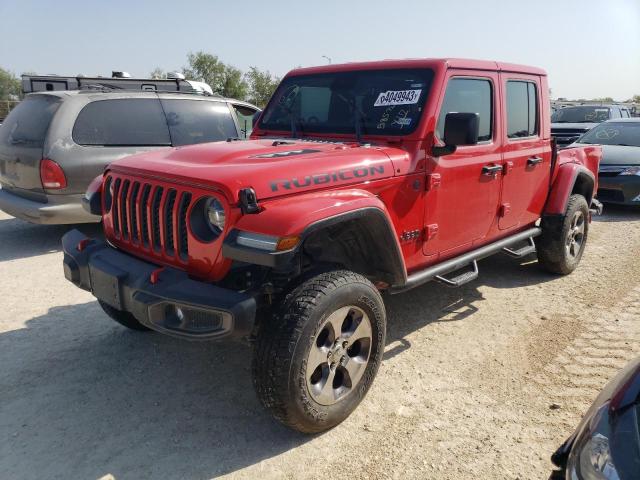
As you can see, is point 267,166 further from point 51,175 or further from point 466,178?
point 51,175

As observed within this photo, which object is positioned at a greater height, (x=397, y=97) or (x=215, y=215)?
(x=397, y=97)

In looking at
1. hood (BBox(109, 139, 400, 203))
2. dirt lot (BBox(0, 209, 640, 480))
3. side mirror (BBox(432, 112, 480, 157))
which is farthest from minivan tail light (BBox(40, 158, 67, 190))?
side mirror (BBox(432, 112, 480, 157))

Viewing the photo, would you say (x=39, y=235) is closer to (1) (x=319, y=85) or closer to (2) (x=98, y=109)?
(2) (x=98, y=109)

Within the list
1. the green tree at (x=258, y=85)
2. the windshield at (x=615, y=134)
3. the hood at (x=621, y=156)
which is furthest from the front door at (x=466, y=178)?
the green tree at (x=258, y=85)

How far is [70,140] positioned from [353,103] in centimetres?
363

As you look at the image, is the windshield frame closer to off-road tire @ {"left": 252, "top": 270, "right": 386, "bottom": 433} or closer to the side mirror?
the side mirror

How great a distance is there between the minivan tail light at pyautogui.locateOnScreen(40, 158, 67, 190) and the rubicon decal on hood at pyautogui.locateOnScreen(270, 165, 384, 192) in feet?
13.2

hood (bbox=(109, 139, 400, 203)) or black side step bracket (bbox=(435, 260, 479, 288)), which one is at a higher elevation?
hood (bbox=(109, 139, 400, 203))

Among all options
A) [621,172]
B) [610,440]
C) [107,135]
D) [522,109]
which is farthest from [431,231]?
[621,172]

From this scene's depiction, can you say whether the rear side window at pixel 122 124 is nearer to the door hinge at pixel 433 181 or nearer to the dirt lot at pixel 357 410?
the dirt lot at pixel 357 410

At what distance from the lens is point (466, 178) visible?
373cm

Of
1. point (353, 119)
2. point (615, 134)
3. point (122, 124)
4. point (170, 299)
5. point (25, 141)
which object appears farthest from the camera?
point (615, 134)

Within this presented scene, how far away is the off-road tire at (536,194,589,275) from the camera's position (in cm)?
497

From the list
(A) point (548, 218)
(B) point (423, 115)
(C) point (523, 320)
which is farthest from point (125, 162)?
(A) point (548, 218)
